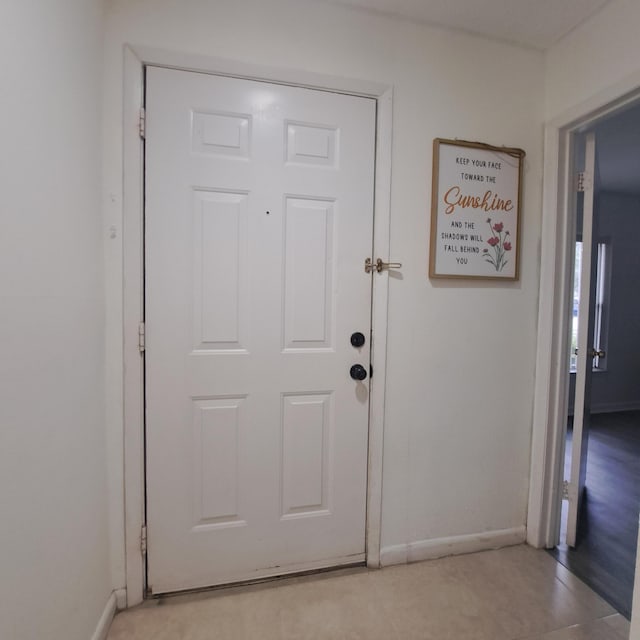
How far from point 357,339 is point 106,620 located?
1.39 metres

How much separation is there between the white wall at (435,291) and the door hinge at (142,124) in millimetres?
296

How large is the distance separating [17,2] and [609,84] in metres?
1.98

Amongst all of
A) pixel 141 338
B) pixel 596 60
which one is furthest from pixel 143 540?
pixel 596 60

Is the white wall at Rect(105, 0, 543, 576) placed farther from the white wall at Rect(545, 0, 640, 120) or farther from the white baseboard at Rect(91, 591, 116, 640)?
the white baseboard at Rect(91, 591, 116, 640)

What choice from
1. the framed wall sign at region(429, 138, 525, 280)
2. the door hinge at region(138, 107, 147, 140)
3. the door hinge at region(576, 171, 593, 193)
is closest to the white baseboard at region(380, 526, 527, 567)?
the framed wall sign at region(429, 138, 525, 280)

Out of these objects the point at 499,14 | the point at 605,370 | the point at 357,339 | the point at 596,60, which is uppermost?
the point at 499,14

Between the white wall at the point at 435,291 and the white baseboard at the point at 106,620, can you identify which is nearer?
the white baseboard at the point at 106,620

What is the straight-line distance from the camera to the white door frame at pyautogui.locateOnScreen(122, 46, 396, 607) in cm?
134

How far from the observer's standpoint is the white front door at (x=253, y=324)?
1.40 meters

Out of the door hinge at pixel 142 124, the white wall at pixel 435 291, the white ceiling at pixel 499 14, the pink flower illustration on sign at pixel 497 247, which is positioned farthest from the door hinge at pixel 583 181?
the door hinge at pixel 142 124

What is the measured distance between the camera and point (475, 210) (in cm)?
166

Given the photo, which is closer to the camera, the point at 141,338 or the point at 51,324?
the point at 51,324

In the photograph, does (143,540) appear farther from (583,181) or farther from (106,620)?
(583,181)

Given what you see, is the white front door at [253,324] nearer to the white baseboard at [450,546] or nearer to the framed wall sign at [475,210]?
the white baseboard at [450,546]
